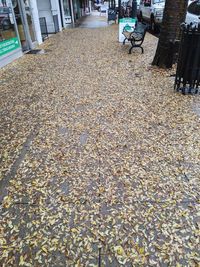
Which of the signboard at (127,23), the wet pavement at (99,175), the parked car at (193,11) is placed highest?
the parked car at (193,11)

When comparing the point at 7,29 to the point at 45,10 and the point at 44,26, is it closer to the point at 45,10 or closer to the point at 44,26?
the point at 44,26

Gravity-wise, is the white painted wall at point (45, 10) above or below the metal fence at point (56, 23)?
above

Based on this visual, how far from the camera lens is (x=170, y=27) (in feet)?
19.3

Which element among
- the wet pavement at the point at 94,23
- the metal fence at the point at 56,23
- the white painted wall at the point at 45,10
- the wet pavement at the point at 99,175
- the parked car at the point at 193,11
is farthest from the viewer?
the wet pavement at the point at 94,23

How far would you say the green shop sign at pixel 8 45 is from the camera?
289 inches

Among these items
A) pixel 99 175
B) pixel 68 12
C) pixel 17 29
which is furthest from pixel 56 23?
pixel 99 175

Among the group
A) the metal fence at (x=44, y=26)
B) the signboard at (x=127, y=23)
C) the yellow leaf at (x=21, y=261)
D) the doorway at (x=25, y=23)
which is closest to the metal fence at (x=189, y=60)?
the yellow leaf at (x=21, y=261)

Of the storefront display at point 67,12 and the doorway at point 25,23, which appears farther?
the storefront display at point 67,12

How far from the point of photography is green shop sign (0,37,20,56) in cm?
733

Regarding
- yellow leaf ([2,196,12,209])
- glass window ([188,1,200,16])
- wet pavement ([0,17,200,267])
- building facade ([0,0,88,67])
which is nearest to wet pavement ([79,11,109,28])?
building facade ([0,0,88,67])

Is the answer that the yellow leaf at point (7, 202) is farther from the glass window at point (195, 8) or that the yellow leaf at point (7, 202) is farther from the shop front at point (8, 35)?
the glass window at point (195, 8)

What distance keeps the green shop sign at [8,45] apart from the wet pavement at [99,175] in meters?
2.34

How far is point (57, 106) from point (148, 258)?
3.36 m

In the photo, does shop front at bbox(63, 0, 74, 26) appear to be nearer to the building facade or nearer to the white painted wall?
the white painted wall
